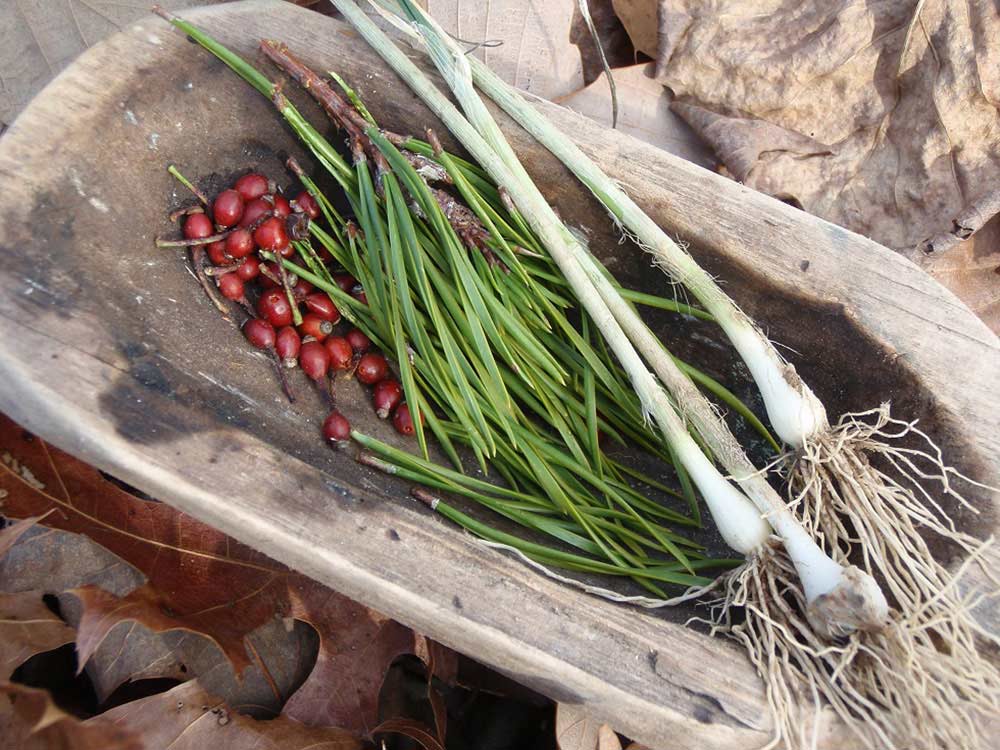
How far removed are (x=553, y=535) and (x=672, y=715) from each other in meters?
0.36

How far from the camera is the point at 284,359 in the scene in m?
1.32

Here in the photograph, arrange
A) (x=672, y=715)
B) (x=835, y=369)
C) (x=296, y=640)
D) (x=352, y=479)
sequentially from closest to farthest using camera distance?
(x=672, y=715) < (x=352, y=479) < (x=835, y=369) < (x=296, y=640)

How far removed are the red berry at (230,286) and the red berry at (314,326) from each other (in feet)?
0.37

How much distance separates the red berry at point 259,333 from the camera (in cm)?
130

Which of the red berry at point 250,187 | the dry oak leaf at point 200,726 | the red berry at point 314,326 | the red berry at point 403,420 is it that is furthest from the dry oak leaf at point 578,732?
the red berry at point 250,187

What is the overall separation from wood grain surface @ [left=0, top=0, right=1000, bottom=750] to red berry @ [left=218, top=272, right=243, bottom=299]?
0.04 metres

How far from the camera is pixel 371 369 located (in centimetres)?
139

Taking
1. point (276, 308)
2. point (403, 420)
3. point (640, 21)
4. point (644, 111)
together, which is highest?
point (640, 21)

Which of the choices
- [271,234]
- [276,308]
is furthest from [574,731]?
[271,234]

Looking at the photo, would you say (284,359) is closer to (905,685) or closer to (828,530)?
(828,530)

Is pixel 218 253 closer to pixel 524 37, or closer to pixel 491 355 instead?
pixel 491 355

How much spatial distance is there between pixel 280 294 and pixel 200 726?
71 centimetres

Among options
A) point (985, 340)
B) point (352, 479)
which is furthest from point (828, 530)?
point (352, 479)

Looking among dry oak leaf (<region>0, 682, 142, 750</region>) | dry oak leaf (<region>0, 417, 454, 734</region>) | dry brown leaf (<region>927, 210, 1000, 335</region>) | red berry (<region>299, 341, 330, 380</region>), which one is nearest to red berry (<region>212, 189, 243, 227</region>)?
red berry (<region>299, 341, 330, 380</region>)
